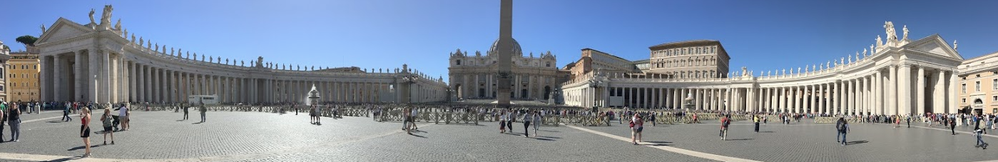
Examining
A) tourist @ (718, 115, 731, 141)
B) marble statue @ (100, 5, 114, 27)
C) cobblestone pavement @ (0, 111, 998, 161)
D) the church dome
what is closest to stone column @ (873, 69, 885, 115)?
cobblestone pavement @ (0, 111, 998, 161)

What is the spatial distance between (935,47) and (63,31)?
224 ft

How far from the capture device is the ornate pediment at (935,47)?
114ft

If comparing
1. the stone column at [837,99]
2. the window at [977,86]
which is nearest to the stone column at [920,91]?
the stone column at [837,99]

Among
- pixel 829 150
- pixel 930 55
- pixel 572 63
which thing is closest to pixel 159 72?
pixel 829 150

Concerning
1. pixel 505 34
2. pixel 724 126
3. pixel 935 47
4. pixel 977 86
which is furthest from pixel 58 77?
pixel 977 86

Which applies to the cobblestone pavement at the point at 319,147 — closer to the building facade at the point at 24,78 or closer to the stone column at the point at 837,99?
the stone column at the point at 837,99

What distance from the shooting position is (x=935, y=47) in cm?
3625

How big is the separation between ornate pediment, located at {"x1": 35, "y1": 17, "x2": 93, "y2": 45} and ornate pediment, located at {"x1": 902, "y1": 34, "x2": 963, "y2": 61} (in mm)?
61056

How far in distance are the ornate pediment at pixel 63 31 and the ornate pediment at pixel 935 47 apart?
6106cm

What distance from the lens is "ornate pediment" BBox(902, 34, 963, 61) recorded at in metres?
34.8

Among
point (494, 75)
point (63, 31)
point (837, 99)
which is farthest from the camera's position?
point (494, 75)

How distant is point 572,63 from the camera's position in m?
123

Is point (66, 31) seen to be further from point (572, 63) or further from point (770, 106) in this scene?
point (572, 63)

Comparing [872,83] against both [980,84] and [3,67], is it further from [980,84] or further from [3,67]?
Answer: [3,67]
